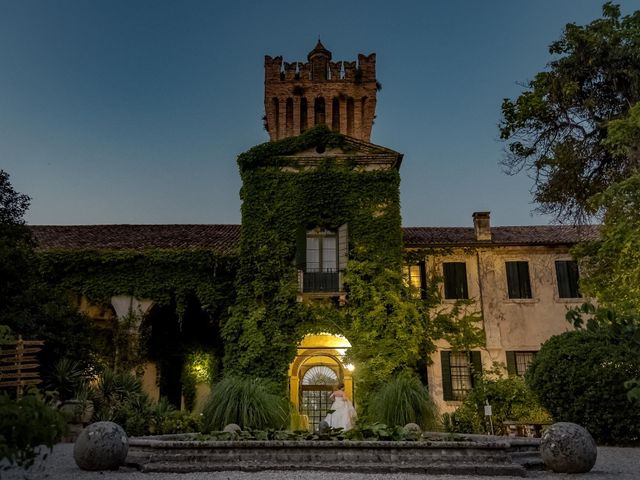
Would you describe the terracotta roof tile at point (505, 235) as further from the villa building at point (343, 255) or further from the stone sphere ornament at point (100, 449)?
the stone sphere ornament at point (100, 449)

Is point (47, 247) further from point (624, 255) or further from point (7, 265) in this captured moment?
point (624, 255)

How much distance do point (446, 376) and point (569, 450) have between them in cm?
1182

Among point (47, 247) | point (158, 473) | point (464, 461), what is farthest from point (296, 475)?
point (47, 247)

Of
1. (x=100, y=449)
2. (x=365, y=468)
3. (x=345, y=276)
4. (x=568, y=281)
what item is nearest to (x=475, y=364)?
(x=568, y=281)

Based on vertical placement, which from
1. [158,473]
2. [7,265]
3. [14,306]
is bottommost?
[158,473]

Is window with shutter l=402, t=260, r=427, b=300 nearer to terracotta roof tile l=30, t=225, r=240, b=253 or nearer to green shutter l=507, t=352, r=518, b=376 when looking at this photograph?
green shutter l=507, t=352, r=518, b=376

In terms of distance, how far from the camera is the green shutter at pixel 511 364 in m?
20.0

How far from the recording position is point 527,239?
21.7 metres

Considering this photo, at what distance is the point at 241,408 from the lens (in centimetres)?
1339

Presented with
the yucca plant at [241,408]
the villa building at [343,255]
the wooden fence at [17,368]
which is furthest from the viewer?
the villa building at [343,255]

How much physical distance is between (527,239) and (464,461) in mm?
14306

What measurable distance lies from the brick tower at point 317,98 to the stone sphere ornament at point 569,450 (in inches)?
828

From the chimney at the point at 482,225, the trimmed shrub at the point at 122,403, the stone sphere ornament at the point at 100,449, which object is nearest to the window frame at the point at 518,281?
the chimney at the point at 482,225

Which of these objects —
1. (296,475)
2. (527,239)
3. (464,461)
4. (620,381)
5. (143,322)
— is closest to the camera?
(296,475)
